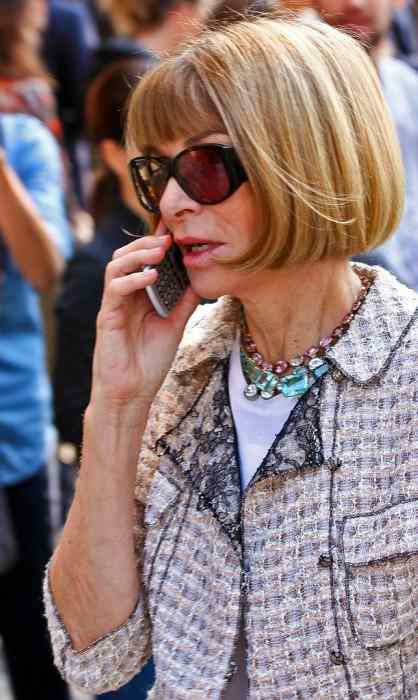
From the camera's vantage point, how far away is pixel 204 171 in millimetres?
1762

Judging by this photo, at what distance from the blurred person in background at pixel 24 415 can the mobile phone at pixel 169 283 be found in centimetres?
136

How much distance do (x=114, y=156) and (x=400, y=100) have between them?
830mm

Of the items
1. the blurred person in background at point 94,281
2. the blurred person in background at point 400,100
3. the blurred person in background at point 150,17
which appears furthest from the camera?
the blurred person in background at point 150,17

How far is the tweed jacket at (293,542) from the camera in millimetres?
1743

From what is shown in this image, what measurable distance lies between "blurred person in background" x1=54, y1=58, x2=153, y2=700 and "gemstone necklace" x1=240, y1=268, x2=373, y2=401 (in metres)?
0.73

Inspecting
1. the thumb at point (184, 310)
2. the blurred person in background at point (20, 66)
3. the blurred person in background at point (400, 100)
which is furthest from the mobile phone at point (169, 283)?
the blurred person in background at point (20, 66)

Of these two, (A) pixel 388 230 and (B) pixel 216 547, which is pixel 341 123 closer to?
(A) pixel 388 230

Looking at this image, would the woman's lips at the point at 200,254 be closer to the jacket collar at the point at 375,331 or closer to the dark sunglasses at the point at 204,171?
the dark sunglasses at the point at 204,171

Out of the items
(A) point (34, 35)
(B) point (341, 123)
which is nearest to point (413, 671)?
(B) point (341, 123)


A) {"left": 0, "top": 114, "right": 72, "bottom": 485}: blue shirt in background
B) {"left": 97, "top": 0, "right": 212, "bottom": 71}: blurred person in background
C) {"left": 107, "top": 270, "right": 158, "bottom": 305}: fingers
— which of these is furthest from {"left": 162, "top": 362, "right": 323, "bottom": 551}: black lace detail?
{"left": 97, "top": 0, "right": 212, "bottom": 71}: blurred person in background

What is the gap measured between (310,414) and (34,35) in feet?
8.13

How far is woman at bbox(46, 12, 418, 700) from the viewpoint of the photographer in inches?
68.8

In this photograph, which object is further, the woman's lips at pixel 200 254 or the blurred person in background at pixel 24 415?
the blurred person in background at pixel 24 415

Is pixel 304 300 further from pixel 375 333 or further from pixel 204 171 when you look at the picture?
pixel 204 171
